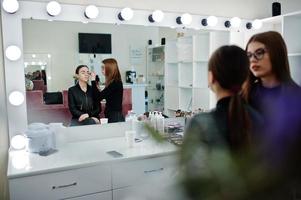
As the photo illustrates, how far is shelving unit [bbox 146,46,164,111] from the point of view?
2.38 m

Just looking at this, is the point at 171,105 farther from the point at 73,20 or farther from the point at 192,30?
the point at 73,20

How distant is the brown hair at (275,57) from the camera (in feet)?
4.03

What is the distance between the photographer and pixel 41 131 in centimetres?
186

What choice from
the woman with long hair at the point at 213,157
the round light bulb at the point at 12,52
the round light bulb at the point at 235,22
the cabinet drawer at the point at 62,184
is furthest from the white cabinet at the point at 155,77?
the woman with long hair at the point at 213,157

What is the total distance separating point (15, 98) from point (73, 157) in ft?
1.84

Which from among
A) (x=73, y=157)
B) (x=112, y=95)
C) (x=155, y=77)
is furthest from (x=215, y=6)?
(x=73, y=157)

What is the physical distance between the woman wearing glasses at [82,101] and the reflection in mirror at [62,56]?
0.03 m

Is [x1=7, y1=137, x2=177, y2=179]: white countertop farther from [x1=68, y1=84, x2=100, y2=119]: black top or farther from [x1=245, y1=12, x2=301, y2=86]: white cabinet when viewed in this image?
[x1=245, y1=12, x2=301, y2=86]: white cabinet

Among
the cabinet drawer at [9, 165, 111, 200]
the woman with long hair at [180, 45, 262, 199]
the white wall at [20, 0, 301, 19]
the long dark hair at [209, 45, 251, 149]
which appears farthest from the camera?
the white wall at [20, 0, 301, 19]

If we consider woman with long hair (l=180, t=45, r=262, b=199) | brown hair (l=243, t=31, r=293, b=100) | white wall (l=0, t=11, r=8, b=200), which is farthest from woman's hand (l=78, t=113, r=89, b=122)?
woman with long hair (l=180, t=45, r=262, b=199)

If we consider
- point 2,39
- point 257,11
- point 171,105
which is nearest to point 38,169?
point 2,39

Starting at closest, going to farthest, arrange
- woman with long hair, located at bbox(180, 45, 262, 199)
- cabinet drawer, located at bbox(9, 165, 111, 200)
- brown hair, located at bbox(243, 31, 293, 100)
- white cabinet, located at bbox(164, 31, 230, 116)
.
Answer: woman with long hair, located at bbox(180, 45, 262, 199) → brown hair, located at bbox(243, 31, 293, 100) → cabinet drawer, located at bbox(9, 165, 111, 200) → white cabinet, located at bbox(164, 31, 230, 116)

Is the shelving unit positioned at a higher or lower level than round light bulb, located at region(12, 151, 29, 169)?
higher

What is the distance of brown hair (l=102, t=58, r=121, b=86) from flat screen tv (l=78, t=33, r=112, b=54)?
67 mm
